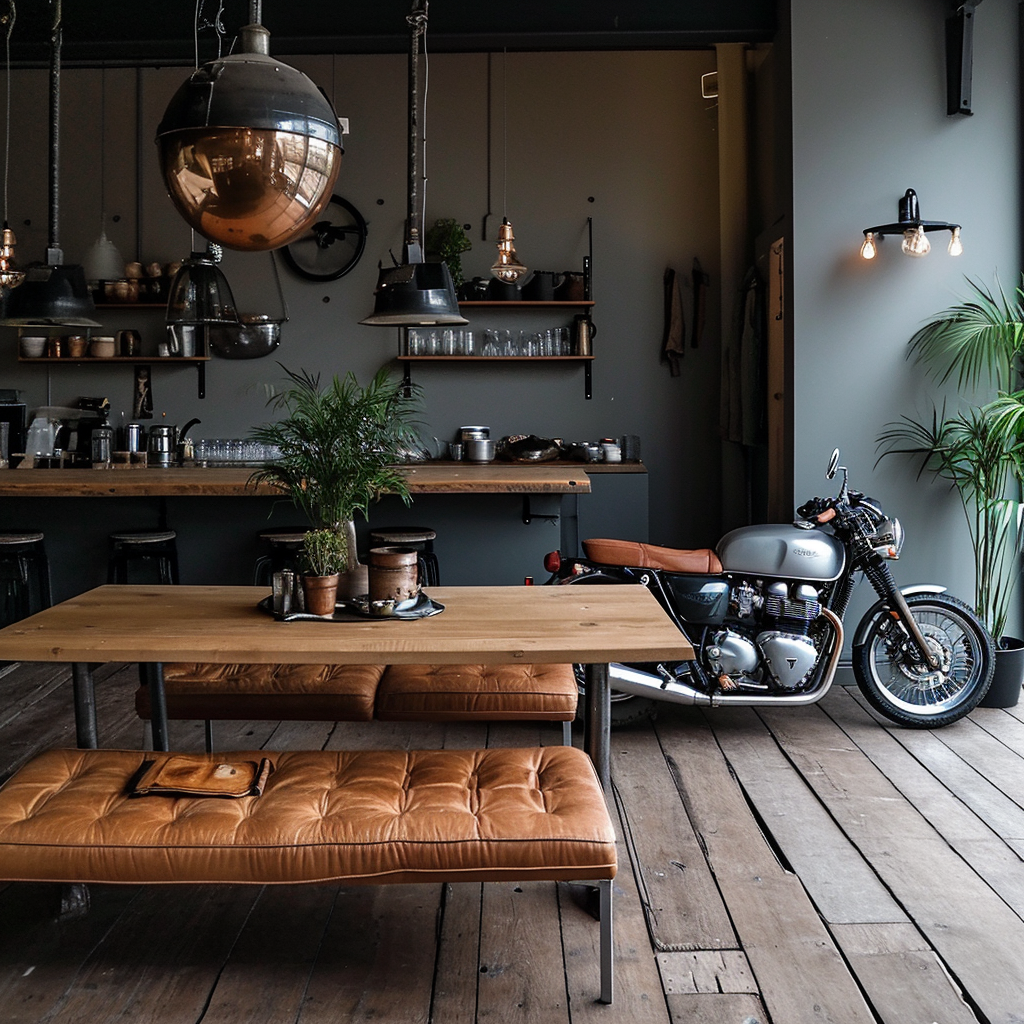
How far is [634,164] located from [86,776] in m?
6.22

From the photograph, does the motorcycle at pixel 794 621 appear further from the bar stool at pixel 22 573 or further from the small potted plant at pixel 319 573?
the bar stool at pixel 22 573

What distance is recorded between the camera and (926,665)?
4.34 meters

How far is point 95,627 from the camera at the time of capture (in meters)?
2.80

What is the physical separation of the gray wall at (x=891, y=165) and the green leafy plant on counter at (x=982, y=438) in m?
0.10

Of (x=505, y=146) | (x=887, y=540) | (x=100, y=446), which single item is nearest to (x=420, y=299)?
(x=887, y=540)

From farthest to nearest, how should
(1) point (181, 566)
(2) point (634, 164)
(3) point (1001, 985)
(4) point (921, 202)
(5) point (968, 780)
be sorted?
(2) point (634, 164) → (1) point (181, 566) → (4) point (921, 202) → (5) point (968, 780) → (3) point (1001, 985)

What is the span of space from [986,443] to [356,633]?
322 centimetres

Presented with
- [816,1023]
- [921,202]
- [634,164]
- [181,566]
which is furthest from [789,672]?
[634,164]

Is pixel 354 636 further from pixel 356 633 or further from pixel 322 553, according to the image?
pixel 322 553

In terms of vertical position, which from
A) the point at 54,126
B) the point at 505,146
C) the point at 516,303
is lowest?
the point at 54,126

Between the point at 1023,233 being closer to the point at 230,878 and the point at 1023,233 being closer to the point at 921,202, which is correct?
the point at 921,202

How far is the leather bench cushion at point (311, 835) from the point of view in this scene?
2189mm

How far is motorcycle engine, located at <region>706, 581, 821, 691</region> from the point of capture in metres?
4.17

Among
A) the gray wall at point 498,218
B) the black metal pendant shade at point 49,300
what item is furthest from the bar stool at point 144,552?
the gray wall at point 498,218
